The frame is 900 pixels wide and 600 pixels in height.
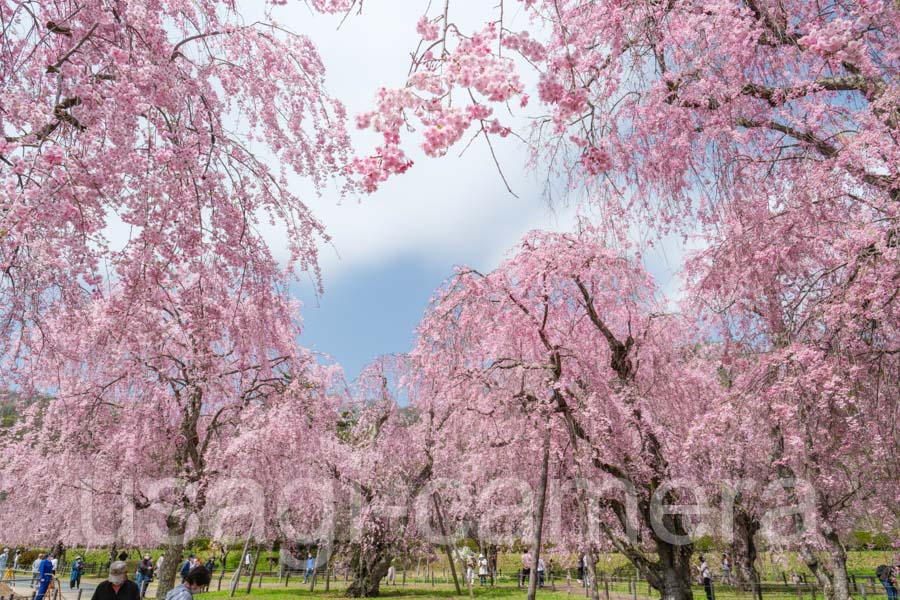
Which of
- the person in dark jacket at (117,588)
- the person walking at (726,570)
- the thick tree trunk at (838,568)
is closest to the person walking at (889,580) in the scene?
the thick tree trunk at (838,568)

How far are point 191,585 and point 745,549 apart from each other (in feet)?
59.6

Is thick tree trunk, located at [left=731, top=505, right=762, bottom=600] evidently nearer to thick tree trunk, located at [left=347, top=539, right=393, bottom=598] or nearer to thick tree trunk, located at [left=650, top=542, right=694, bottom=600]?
thick tree trunk, located at [left=650, top=542, right=694, bottom=600]

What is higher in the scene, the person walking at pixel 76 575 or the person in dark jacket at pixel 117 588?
the person in dark jacket at pixel 117 588

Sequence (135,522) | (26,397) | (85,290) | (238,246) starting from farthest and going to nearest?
(135,522) → (26,397) → (238,246) → (85,290)

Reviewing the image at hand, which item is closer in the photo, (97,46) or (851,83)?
(97,46)

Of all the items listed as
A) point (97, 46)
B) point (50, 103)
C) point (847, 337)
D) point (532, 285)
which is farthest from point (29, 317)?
point (532, 285)

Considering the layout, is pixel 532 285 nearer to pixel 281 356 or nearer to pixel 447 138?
pixel 281 356

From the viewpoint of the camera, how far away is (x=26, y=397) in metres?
Result: 6.45

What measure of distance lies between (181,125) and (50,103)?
85 cm

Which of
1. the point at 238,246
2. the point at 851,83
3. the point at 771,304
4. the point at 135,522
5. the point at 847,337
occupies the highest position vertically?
the point at 851,83

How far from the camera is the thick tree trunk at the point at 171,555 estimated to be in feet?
41.3

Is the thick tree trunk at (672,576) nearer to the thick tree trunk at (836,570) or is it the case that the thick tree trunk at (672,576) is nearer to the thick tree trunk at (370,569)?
the thick tree trunk at (836,570)

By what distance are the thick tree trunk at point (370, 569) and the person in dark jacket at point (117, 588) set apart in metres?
13.1

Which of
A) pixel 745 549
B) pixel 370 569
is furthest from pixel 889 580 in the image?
pixel 370 569
